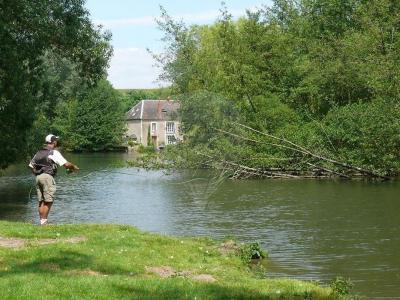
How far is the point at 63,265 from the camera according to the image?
10891 millimetres

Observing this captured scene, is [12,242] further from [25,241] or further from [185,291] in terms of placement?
[185,291]

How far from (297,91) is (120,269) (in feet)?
118

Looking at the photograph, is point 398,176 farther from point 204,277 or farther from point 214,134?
point 204,277

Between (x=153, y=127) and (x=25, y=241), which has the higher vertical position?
(x=153, y=127)

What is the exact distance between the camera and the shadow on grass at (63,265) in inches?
404

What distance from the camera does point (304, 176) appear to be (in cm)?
4009

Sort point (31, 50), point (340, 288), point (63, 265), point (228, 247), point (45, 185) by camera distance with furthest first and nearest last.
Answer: point (31, 50)
point (228, 247)
point (45, 185)
point (340, 288)
point (63, 265)

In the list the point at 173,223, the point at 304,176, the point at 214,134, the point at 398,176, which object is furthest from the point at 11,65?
the point at 398,176

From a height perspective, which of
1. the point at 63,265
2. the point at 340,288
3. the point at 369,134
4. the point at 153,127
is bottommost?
the point at 340,288

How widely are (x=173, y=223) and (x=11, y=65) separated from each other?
28.2ft

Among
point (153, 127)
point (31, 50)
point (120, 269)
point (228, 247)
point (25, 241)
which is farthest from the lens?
point (153, 127)

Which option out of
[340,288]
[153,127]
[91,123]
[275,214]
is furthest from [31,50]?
[153,127]

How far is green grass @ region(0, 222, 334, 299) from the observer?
8.72 m

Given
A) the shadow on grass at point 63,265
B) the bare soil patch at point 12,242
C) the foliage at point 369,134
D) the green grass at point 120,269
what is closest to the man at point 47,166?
the green grass at point 120,269
